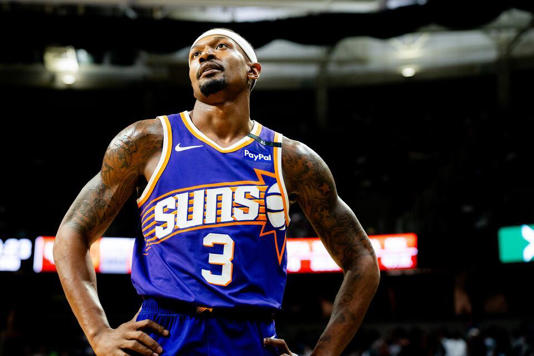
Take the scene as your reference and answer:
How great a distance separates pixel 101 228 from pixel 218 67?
0.77 metres

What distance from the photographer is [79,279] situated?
236cm

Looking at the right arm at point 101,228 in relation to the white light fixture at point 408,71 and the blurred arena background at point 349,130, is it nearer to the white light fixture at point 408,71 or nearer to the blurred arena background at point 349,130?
the blurred arena background at point 349,130

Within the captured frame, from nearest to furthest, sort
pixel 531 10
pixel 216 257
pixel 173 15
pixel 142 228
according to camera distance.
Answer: pixel 216 257 < pixel 142 228 < pixel 531 10 < pixel 173 15

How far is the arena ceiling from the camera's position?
11.5 m

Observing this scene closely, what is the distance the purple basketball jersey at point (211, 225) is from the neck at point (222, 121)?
0.17 feet

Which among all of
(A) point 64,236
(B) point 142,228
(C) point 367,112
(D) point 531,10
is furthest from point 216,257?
(C) point 367,112

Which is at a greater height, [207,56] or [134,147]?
[207,56]

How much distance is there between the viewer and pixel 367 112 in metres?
16.6

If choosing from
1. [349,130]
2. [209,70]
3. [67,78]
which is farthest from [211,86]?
[67,78]

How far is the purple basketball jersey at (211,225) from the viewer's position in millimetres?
2344

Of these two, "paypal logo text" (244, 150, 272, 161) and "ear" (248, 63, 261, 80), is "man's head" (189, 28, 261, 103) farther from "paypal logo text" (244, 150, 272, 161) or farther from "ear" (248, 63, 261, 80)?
"paypal logo text" (244, 150, 272, 161)

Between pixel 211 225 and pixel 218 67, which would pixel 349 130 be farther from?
pixel 211 225

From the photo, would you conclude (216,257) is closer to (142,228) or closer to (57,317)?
(142,228)

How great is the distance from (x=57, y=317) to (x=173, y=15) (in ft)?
20.3
